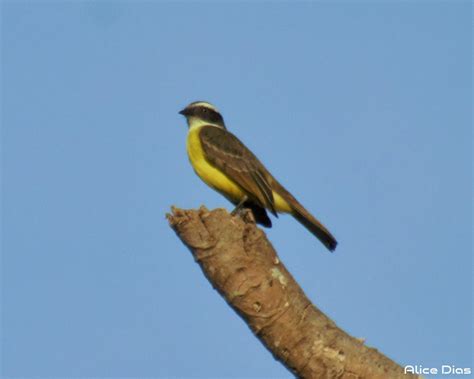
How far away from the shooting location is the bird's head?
14.1 metres

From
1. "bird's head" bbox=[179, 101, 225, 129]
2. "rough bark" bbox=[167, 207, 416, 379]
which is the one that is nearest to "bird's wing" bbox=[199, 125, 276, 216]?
"bird's head" bbox=[179, 101, 225, 129]

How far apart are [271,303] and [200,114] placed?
6204 mm

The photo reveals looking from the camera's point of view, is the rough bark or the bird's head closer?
the rough bark

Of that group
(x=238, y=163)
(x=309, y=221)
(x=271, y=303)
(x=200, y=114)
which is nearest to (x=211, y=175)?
(x=238, y=163)

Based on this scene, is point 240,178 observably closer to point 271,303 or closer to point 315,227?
point 315,227

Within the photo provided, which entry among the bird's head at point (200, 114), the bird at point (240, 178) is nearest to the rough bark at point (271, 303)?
the bird at point (240, 178)

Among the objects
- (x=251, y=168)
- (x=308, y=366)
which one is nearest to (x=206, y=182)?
(x=251, y=168)

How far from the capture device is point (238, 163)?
502 inches

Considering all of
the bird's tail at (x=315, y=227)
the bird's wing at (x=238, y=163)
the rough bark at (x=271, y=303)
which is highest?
the bird's wing at (x=238, y=163)

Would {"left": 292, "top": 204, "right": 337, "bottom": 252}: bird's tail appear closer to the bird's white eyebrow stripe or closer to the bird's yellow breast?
the bird's yellow breast

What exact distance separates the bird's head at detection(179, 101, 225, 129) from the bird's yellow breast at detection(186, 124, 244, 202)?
109 cm

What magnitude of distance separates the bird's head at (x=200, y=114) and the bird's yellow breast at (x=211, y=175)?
3.57 ft

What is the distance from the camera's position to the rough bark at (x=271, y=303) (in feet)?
26.9

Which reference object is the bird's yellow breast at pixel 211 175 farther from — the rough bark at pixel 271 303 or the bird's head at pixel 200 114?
the rough bark at pixel 271 303
